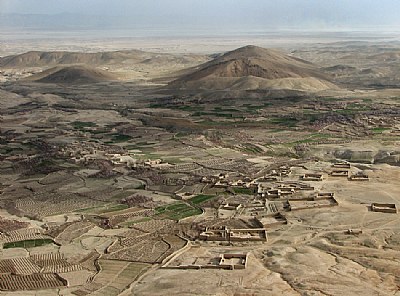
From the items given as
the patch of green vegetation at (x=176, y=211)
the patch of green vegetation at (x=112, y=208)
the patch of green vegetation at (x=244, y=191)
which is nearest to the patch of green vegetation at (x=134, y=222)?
the patch of green vegetation at (x=176, y=211)

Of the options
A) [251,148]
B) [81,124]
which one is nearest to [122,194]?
[251,148]

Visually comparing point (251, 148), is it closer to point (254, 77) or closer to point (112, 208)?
point (112, 208)

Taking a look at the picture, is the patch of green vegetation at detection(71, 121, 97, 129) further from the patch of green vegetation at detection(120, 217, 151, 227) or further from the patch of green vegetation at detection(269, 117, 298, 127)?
the patch of green vegetation at detection(120, 217, 151, 227)

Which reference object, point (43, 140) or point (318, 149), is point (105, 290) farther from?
point (43, 140)

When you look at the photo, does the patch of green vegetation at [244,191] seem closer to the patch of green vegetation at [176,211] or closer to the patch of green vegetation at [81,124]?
the patch of green vegetation at [176,211]

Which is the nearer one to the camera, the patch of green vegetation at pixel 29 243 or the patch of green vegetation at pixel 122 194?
the patch of green vegetation at pixel 29 243

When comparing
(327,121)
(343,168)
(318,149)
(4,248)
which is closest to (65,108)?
(327,121)
